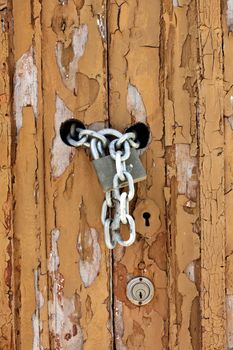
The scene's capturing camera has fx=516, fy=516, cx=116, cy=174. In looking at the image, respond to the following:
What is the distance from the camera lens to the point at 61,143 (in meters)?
1.17

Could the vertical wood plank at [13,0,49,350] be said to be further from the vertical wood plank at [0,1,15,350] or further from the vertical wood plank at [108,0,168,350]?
the vertical wood plank at [108,0,168,350]

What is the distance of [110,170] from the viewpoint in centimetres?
110

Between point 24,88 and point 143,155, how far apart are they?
310mm

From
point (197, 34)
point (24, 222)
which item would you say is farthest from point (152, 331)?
point (197, 34)

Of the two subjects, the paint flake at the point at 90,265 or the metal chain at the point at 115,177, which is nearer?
the metal chain at the point at 115,177

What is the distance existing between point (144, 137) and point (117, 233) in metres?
0.23

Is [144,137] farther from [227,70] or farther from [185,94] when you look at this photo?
[227,70]

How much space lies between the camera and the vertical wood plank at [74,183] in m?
1.17

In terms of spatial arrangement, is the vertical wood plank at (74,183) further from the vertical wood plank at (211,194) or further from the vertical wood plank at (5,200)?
the vertical wood plank at (211,194)

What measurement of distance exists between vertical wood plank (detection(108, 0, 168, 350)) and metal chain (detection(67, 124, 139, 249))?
0.05 metres

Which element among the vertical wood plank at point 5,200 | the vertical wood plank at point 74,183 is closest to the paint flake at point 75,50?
the vertical wood plank at point 74,183

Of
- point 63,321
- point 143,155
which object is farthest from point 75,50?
point 63,321

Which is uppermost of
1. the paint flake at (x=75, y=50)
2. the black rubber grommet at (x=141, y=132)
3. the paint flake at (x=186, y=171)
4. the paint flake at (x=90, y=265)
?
the paint flake at (x=75, y=50)

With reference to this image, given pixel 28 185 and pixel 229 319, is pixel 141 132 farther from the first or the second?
pixel 229 319
